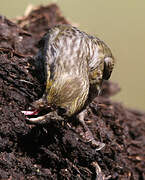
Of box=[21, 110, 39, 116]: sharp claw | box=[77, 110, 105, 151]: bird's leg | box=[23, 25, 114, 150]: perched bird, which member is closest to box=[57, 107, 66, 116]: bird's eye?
box=[23, 25, 114, 150]: perched bird

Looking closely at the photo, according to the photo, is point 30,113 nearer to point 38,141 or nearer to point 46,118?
point 46,118

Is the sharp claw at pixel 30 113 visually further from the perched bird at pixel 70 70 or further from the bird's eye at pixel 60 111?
the bird's eye at pixel 60 111

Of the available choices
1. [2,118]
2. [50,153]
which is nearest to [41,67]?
[2,118]

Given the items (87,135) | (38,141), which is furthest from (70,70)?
(87,135)

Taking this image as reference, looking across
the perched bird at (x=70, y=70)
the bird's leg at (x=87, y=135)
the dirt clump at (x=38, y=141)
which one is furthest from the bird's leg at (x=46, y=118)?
the bird's leg at (x=87, y=135)

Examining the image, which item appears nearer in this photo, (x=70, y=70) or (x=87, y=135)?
(x=70, y=70)

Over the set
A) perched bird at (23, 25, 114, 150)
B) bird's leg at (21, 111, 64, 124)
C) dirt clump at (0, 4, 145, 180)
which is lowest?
dirt clump at (0, 4, 145, 180)

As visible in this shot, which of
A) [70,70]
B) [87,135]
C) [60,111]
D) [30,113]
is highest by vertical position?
[70,70]

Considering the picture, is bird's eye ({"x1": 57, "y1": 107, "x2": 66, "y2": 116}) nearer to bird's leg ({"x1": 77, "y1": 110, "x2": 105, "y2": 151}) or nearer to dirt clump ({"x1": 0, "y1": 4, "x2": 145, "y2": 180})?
dirt clump ({"x1": 0, "y1": 4, "x2": 145, "y2": 180})
